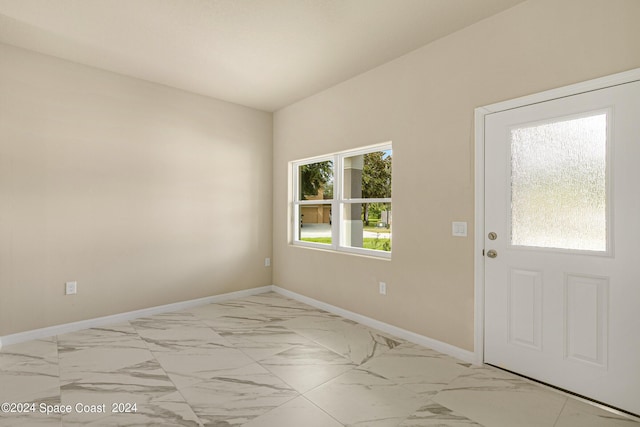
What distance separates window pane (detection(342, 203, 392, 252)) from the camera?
11.6 ft

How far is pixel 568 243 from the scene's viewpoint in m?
2.22

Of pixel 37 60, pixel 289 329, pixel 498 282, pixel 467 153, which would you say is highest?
pixel 37 60

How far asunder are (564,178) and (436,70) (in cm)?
140

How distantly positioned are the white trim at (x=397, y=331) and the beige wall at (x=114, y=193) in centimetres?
117

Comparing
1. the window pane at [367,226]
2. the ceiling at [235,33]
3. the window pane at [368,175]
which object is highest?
the ceiling at [235,33]

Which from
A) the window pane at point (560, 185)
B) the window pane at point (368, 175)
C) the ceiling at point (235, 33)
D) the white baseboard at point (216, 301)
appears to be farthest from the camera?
the window pane at point (368, 175)

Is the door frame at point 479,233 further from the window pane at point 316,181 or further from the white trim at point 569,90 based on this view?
the window pane at point 316,181

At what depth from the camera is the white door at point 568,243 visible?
1.97m

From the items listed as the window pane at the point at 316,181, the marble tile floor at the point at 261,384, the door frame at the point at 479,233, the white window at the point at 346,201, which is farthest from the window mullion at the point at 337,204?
the door frame at the point at 479,233

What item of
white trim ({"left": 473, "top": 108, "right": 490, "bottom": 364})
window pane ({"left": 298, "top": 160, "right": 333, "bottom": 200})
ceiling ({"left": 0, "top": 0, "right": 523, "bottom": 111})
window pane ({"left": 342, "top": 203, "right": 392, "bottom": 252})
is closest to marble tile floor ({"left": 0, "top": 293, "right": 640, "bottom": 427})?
white trim ({"left": 473, "top": 108, "right": 490, "bottom": 364})

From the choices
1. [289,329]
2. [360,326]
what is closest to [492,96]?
[360,326]

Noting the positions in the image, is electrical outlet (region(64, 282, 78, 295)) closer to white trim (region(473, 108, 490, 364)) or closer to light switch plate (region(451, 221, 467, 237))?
light switch plate (region(451, 221, 467, 237))

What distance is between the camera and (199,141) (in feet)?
14.0

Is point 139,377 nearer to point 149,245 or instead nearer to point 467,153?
point 149,245
